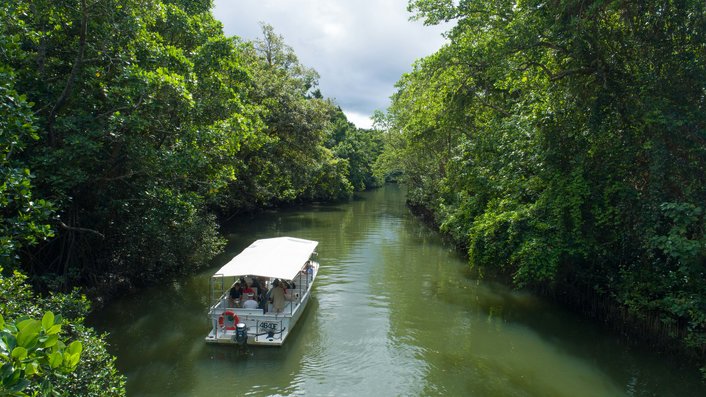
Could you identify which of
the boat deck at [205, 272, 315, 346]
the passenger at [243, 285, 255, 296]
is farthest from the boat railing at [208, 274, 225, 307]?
the passenger at [243, 285, 255, 296]

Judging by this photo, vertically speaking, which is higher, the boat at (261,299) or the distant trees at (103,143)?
the distant trees at (103,143)

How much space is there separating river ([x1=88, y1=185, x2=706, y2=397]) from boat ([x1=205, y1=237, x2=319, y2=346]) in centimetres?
42

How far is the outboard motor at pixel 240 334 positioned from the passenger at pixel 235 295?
1590mm

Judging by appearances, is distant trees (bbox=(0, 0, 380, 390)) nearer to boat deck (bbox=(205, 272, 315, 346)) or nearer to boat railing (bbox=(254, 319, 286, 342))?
Answer: boat deck (bbox=(205, 272, 315, 346))

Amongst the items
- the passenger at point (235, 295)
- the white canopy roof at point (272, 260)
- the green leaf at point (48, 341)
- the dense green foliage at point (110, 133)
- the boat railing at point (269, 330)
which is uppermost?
the dense green foliage at point (110, 133)

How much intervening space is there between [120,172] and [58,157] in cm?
Answer: 292

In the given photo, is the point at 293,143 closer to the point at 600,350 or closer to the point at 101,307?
the point at 101,307

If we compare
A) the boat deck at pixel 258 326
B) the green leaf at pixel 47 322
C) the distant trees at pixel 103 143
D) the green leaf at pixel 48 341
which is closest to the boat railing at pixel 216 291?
the boat deck at pixel 258 326

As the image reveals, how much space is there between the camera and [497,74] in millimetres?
13078

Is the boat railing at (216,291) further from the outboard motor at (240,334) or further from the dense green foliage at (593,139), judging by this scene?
the dense green foliage at (593,139)

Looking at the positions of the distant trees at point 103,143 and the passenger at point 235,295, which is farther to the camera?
the passenger at point 235,295

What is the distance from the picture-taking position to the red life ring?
464 inches

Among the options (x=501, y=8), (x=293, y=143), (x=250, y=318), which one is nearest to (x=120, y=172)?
(x=250, y=318)

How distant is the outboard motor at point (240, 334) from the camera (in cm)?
1128
